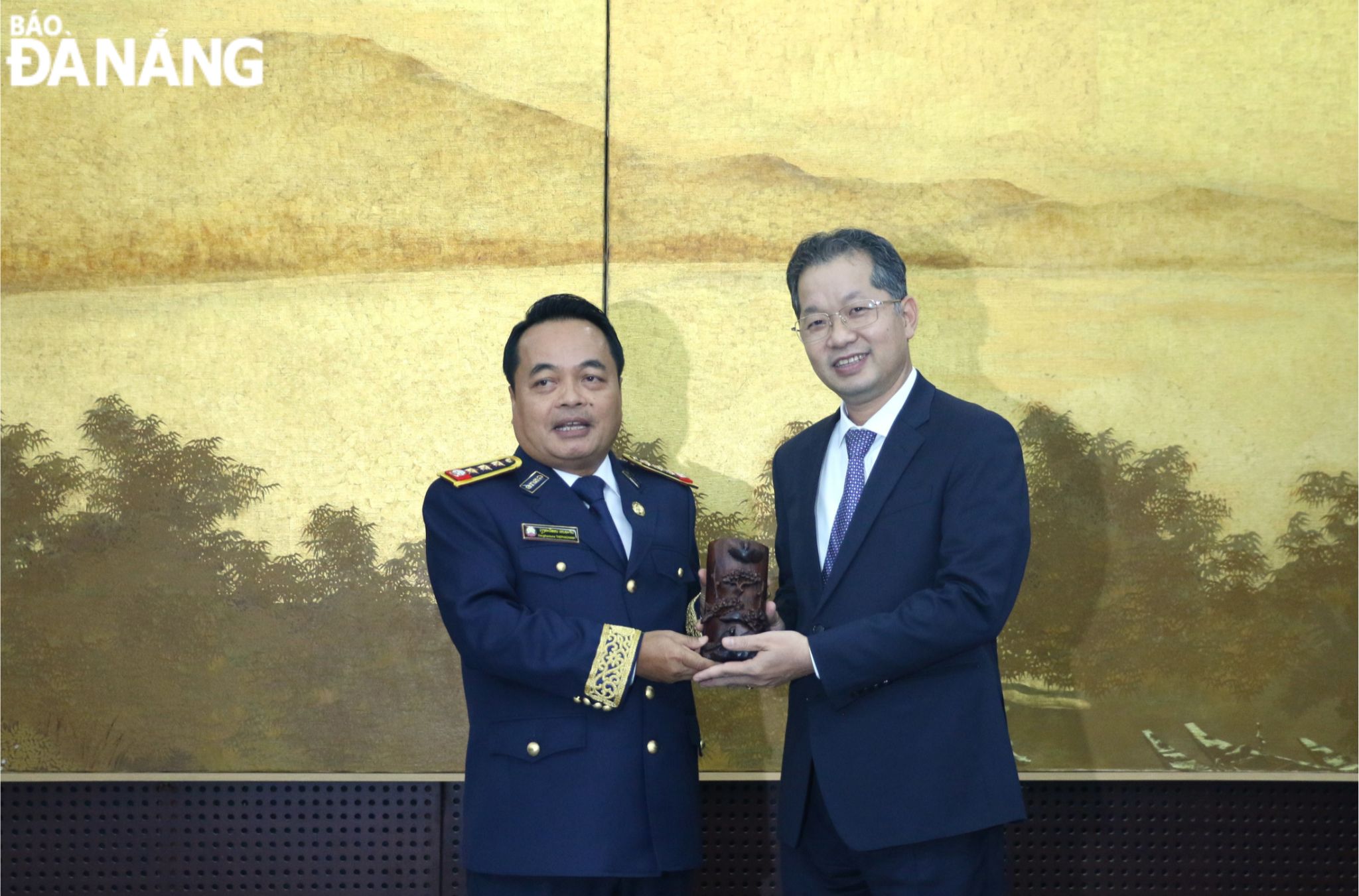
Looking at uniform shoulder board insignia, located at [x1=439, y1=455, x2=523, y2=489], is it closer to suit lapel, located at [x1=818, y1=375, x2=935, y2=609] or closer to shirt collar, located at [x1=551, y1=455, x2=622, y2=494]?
shirt collar, located at [x1=551, y1=455, x2=622, y2=494]

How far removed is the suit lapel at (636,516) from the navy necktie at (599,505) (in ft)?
0.09

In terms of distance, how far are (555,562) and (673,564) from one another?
0.25 m

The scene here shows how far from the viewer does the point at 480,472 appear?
7.60 feet

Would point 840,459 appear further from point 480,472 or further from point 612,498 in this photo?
point 480,472

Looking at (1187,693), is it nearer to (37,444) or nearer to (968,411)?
(968,411)

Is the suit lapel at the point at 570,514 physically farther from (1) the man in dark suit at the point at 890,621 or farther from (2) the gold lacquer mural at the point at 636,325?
(2) the gold lacquer mural at the point at 636,325

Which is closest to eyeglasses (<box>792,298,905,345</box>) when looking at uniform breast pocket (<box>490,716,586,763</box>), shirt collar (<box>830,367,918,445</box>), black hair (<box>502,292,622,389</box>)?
shirt collar (<box>830,367,918,445</box>)

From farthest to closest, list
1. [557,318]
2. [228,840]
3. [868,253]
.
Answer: [228,840]
[557,318]
[868,253]

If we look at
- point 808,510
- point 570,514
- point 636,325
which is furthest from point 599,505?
point 636,325

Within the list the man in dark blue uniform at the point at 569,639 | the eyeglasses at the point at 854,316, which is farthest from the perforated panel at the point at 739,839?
the eyeglasses at the point at 854,316

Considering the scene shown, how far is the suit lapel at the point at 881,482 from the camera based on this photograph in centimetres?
218

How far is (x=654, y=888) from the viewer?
7.37ft

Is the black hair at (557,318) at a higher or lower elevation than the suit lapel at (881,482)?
higher

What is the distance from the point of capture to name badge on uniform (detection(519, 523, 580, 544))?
2258 millimetres
